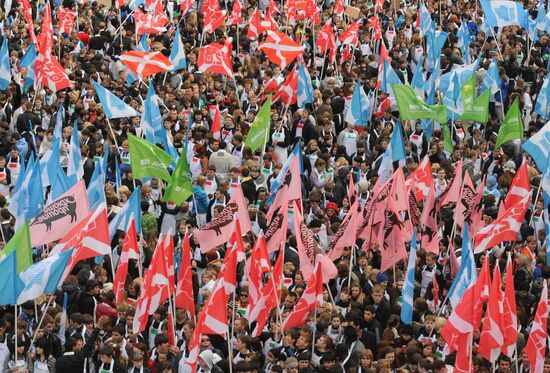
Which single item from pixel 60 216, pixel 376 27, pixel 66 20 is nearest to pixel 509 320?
pixel 60 216

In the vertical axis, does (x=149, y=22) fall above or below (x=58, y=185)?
below

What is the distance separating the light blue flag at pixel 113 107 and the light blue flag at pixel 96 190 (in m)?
3.09

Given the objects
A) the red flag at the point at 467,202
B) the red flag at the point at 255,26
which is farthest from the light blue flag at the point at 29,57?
the red flag at the point at 467,202

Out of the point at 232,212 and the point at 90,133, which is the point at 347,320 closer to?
the point at 232,212

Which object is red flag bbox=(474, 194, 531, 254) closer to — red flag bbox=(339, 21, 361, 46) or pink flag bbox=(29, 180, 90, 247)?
pink flag bbox=(29, 180, 90, 247)

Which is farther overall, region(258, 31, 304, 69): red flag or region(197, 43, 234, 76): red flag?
region(258, 31, 304, 69): red flag

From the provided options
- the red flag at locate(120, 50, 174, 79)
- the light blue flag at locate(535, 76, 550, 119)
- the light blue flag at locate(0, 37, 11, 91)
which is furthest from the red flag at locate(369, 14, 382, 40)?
the light blue flag at locate(0, 37, 11, 91)

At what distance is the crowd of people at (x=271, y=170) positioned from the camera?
57.1ft

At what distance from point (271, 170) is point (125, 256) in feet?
16.1

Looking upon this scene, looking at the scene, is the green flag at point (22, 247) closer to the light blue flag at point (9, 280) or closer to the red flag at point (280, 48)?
the light blue flag at point (9, 280)

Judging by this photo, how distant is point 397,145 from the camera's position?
22.9 meters

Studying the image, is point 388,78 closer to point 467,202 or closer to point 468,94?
point 468,94

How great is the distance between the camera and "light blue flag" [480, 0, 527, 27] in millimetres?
29531

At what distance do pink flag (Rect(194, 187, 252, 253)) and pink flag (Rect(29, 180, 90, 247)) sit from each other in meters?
1.60
